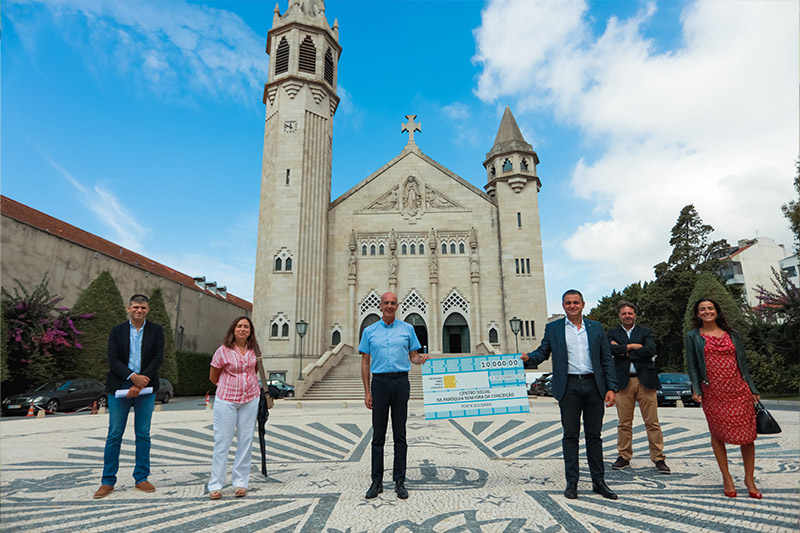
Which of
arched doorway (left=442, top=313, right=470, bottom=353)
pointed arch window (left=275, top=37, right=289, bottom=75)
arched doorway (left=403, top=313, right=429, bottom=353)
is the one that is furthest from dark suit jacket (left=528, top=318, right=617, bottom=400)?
pointed arch window (left=275, top=37, right=289, bottom=75)

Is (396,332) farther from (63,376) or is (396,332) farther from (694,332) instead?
(63,376)

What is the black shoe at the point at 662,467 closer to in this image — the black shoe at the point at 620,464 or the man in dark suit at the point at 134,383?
the black shoe at the point at 620,464

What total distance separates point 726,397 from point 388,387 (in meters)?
3.19

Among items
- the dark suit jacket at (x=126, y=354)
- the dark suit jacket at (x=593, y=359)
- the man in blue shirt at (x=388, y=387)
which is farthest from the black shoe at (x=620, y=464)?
the dark suit jacket at (x=126, y=354)

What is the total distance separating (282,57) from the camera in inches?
1238

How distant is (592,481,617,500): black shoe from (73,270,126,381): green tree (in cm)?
2144

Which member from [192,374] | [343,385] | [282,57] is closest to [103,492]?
[343,385]

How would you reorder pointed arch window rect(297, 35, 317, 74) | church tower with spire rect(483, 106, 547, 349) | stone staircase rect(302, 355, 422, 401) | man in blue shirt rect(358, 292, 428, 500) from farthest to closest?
pointed arch window rect(297, 35, 317, 74) → church tower with spire rect(483, 106, 547, 349) → stone staircase rect(302, 355, 422, 401) → man in blue shirt rect(358, 292, 428, 500)

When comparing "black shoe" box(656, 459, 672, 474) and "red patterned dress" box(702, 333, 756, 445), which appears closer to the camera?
"red patterned dress" box(702, 333, 756, 445)

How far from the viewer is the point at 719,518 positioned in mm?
3629

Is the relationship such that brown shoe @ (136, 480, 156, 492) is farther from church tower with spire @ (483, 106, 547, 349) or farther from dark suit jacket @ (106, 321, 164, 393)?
church tower with spire @ (483, 106, 547, 349)

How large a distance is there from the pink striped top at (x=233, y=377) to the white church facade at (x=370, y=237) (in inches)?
906

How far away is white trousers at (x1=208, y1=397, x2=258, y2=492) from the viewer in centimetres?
443

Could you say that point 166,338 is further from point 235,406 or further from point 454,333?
point 235,406
